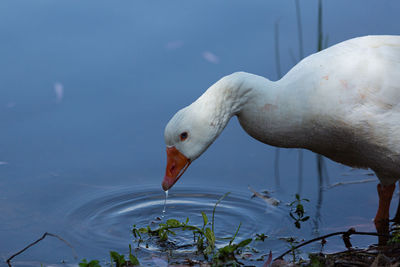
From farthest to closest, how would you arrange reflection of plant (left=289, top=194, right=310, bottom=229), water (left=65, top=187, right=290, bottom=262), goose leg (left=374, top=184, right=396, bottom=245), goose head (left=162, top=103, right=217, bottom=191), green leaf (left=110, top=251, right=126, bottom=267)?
reflection of plant (left=289, top=194, right=310, bottom=229) < goose leg (left=374, top=184, right=396, bottom=245) < water (left=65, top=187, right=290, bottom=262) < goose head (left=162, top=103, right=217, bottom=191) < green leaf (left=110, top=251, right=126, bottom=267)

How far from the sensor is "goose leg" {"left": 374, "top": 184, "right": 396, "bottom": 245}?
6.11m

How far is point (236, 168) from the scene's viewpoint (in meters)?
7.23

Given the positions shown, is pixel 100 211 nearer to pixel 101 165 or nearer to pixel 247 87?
pixel 101 165

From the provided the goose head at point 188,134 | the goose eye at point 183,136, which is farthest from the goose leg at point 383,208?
the goose eye at point 183,136

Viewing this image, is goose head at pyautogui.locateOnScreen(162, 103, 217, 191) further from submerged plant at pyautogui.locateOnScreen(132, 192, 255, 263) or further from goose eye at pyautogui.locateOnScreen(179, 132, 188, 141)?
submerged plant at pyautogui.locateOnScreen(132, 192, 255, 263)

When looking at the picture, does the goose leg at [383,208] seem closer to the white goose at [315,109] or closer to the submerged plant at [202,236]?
the white goose at [315,109]

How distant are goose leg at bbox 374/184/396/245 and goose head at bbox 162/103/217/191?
1.78 meters

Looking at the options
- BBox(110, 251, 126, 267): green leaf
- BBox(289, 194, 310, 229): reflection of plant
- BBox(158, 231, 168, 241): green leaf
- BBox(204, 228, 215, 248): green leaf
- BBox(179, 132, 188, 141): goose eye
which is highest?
BBox(179, 132, 188, 141): goose eye

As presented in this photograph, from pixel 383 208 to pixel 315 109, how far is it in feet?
5.11

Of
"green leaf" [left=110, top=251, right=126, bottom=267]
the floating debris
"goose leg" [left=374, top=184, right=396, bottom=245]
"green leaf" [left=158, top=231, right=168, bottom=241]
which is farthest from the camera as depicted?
the floating debris

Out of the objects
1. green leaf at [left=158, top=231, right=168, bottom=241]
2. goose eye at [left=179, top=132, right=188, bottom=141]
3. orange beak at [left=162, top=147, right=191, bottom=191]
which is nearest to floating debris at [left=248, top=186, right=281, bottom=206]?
green leaf at [left=158, top=231, right=168, bottom=241]

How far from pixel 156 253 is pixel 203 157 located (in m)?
2.07

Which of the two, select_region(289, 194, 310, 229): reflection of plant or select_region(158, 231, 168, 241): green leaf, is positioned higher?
select_region(289, 194, 310, 229): reflection of plant

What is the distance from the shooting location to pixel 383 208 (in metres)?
6.18
